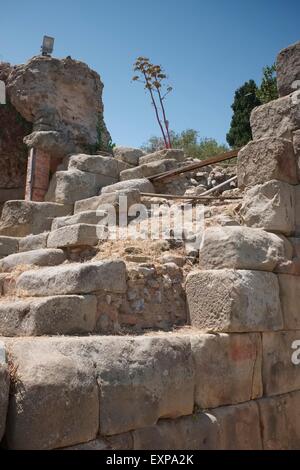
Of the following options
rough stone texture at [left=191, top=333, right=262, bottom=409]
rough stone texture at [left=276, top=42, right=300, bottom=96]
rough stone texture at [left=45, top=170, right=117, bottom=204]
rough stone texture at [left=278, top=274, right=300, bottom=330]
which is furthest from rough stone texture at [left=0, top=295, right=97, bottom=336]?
rough stone texture at [left=45, top=170, right=117, bottom=204]

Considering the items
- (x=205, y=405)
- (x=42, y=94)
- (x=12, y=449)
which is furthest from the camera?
(x=42, y=94)

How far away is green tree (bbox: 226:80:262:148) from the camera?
932 inches

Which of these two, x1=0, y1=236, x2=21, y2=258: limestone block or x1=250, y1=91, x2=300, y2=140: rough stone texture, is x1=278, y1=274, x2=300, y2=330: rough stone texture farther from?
x1=0, y1=236, x2=21, y2=258: limestone block

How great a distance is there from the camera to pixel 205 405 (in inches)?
139

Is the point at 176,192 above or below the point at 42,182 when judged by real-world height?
below

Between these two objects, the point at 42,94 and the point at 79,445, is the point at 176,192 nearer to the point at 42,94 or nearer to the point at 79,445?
the point at 42,94

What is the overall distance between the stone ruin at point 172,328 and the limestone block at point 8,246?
0.35 metres

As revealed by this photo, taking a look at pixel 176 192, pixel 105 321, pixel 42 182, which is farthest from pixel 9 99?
pixel 105 321

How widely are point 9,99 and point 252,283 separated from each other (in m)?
9.28

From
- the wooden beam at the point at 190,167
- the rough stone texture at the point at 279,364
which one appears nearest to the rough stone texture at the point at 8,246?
the wooden beam at the point at 190,167

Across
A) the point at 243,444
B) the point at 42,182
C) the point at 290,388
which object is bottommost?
the point at 243,444

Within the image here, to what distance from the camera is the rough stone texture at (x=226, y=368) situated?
3.53 meters

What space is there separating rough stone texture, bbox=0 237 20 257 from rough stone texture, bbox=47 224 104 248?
1.56 meters

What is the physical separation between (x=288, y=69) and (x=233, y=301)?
2935mm
